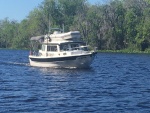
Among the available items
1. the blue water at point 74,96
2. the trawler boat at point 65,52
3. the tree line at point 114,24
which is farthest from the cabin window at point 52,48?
the tree line at point 114,24

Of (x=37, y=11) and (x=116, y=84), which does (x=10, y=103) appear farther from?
(x=37, y=11)

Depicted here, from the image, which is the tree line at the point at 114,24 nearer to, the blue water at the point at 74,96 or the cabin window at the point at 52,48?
the cabin window at the point at 52,48

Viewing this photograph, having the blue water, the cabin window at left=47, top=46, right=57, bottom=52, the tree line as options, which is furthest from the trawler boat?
the tree line

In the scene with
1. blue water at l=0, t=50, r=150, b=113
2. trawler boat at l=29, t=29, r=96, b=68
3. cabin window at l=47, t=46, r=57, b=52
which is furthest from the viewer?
cabin window at l=47, t=46, r=57, b=52

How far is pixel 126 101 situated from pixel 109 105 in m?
2.10

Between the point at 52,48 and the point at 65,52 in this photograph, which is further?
the point at 52,48

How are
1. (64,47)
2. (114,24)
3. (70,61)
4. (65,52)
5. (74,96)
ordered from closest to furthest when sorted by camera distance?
(74,96) → (65,52) → (70,61) → (64,47) → (114,24)

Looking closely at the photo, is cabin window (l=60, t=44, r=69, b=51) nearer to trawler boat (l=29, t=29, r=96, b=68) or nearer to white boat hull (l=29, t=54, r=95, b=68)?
trawler boat (l=29, t=29, r=96, b=68)

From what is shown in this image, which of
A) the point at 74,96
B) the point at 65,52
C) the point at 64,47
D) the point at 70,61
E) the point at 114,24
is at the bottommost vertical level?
the point at 74,96

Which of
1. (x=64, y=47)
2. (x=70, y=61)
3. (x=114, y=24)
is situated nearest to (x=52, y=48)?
(x=64, y=47)

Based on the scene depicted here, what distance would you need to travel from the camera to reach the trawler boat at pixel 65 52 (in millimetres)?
50875

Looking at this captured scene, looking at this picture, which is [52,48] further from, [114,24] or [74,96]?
[114,24]

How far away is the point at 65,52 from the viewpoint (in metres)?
51.2

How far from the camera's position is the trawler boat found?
50.9 meters
